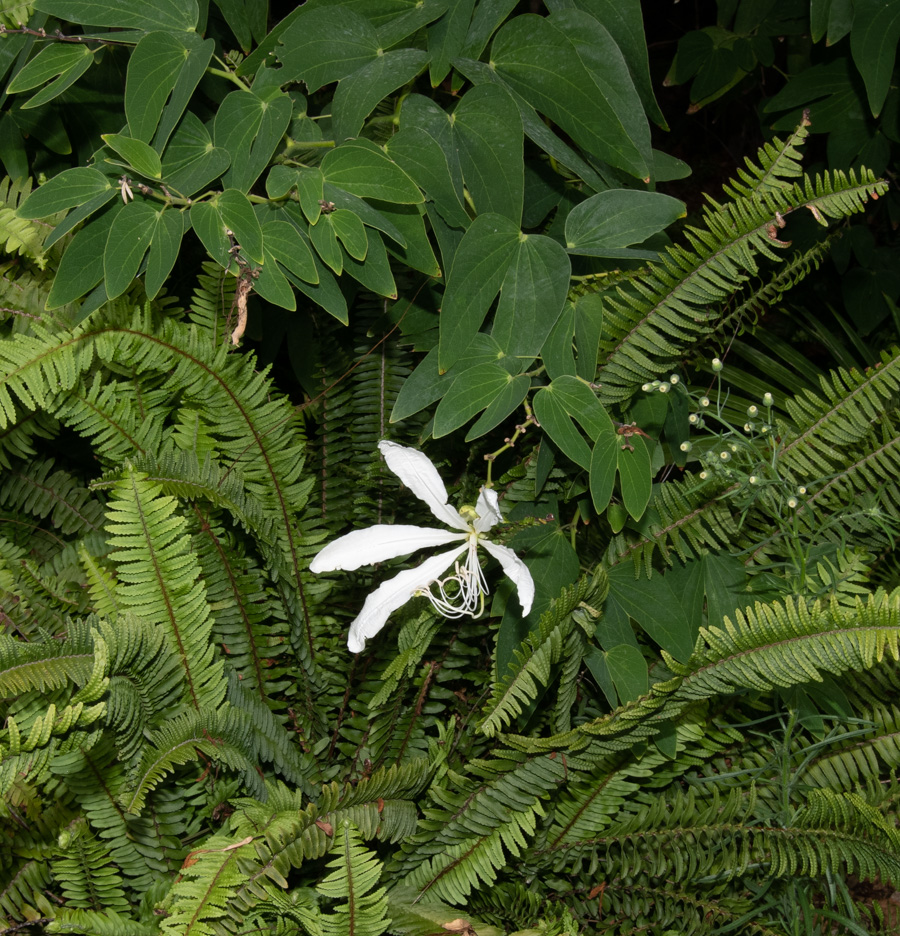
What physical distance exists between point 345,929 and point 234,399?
2.93 ft

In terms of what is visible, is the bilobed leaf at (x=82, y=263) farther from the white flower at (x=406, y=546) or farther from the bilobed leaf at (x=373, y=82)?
the white flower at (x=406, y=546)

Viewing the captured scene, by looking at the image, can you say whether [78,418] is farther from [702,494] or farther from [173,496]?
[702,494]

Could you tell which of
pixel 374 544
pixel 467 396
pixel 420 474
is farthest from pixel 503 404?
pixel 374 544

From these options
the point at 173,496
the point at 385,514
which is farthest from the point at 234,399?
the point at 385,514

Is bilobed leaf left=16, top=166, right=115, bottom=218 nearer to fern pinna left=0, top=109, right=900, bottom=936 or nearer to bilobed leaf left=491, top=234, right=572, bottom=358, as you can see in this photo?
fern pinna left=0, top=109, right=900, bottom=936

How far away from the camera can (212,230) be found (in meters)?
1.21

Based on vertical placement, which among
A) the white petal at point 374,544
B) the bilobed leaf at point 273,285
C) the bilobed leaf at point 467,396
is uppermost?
the bilobed leaf at point 273,285

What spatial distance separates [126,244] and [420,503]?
0.70 meters

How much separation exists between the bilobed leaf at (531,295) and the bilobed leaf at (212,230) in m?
0.42

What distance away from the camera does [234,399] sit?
1505 millimetres

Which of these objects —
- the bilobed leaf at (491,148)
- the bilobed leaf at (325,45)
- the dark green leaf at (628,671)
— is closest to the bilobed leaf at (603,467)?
the dark green leaf at (628,671)

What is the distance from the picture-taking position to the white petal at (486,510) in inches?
42.9

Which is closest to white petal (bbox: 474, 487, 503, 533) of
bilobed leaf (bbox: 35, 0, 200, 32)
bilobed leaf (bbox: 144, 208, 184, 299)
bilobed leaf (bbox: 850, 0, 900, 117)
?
bilobed leaf (bbox: 144, 208, 184, 299)

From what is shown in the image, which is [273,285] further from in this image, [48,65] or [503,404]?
[48,65]
